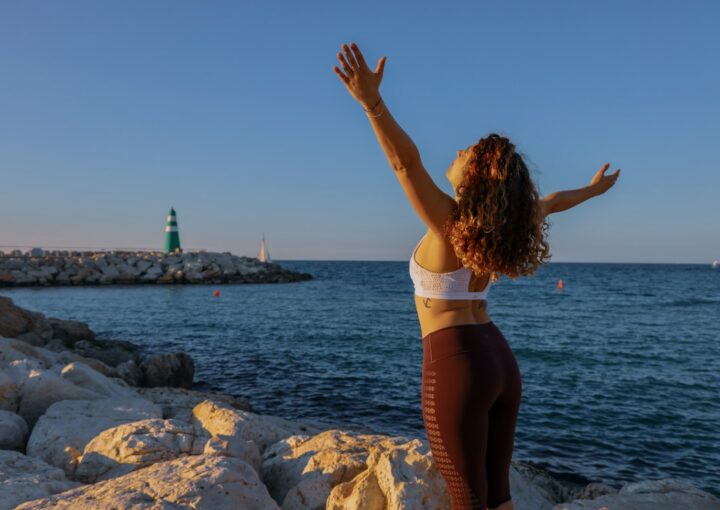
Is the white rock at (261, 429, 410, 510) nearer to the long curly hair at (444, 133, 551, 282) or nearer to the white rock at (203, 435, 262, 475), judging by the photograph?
the white rock at (203, 435, 262, 475)

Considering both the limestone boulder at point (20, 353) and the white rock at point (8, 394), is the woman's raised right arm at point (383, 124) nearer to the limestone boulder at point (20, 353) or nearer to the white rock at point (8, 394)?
the white rock at point (8, 394)

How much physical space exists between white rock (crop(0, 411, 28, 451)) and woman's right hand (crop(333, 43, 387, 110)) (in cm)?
515

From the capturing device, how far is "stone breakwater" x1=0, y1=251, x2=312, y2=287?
142 feet

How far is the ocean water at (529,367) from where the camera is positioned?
8.88 m

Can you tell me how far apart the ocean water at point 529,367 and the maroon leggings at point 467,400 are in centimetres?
625

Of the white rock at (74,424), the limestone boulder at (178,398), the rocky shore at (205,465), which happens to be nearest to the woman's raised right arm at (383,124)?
the rocky shore at (205,465)

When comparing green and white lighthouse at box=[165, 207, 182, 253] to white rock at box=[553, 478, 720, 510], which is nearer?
white rock at box=[553, 478, 720, 510]

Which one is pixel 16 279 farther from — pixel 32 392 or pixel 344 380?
pixel 32 392

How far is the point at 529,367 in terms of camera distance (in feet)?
49.6

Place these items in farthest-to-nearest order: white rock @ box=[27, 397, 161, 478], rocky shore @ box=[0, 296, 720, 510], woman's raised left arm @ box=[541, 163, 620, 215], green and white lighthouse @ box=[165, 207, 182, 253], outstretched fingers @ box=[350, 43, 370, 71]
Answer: green and white lighthouse @ box=[165, 207, 182, 253] → white rock @ box=[27, 397, 161, 478] → rocky shore @ box=[0, 296, 720, 510] → woman's raised left arm @ box=[541, 163, 620, 215] → outstretched fingers @ box=[350, 43, 370, 71]

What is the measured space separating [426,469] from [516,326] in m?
21.0

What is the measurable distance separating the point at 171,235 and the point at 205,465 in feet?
198

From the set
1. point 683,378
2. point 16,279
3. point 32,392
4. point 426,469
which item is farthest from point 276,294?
point 426,469

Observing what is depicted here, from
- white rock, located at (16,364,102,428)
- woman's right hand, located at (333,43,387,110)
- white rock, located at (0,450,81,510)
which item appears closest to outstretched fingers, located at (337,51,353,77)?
woman's right hand, located at (333,43,387,110)
